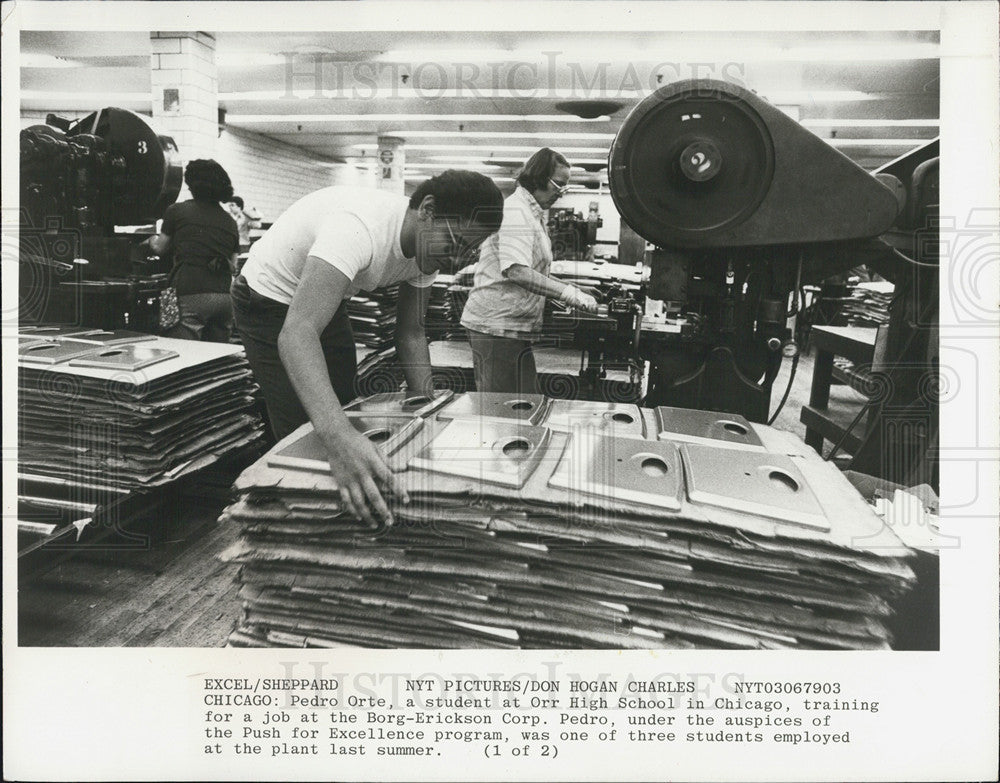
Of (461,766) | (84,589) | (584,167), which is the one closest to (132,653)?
(84,589)

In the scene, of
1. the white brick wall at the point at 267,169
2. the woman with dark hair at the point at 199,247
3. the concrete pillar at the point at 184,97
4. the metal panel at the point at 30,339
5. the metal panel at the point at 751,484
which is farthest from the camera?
the white brick wall at the point at 267,169

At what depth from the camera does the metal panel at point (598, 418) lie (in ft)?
3.64

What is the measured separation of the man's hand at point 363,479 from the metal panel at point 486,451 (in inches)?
1.7

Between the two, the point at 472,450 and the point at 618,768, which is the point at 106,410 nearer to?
the point at 472,450

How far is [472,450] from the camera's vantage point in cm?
96

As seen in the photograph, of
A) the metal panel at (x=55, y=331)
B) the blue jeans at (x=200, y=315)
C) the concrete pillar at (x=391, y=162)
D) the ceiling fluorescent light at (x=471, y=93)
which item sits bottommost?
the metal panel at (x=55, y=331)

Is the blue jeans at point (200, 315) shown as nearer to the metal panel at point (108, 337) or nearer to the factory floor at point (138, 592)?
the metal panel at point (108, 337)

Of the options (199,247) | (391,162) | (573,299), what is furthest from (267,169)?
(573,299)

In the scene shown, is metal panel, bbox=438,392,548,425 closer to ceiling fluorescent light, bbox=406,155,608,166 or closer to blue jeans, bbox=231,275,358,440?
blue jeans, bbox=231,275,358,440

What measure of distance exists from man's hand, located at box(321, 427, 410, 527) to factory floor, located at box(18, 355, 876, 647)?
53 centimetres

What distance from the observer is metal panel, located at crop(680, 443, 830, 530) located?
0.82 meters

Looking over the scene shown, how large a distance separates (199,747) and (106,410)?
93 centimetres

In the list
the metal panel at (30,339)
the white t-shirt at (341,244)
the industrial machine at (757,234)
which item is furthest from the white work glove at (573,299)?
the metal panel at (30,339)

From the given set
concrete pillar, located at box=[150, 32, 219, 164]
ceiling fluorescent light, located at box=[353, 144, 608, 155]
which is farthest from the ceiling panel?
ceiling fluorescent light, located at box=[353, 144, 608, 155]
